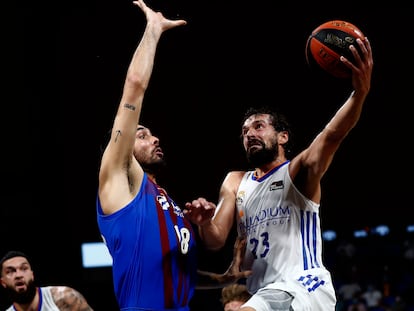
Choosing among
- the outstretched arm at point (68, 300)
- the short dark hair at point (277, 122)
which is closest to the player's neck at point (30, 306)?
the outstretched arm at point (68, 300)

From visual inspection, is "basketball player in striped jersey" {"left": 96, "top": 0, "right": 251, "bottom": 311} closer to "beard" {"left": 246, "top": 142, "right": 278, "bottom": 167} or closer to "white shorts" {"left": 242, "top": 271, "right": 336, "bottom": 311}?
"white shorts" {"left": 242, "top": 271, "right": 336, "bottom": 311}

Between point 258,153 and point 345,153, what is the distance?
955 centimetres

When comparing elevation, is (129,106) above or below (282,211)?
above

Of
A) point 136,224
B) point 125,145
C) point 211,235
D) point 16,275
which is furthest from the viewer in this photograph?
point 16,275

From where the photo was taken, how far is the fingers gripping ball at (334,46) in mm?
3154

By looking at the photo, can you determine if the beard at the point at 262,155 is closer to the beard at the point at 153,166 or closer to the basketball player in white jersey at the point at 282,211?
the basketball player in white jersey at the point at 282,211

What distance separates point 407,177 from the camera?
13.5 metres

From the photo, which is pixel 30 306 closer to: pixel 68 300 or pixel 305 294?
pixel 68 300

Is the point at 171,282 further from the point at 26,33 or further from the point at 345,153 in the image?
the point at 345,153

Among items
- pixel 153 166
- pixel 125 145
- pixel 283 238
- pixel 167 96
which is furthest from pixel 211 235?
pixel 167 96

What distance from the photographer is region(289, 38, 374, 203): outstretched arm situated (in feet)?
10.1

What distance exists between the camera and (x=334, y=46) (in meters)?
3.21

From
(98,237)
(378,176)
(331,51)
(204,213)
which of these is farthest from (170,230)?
(378,176)

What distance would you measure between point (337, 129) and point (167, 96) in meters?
7.84
